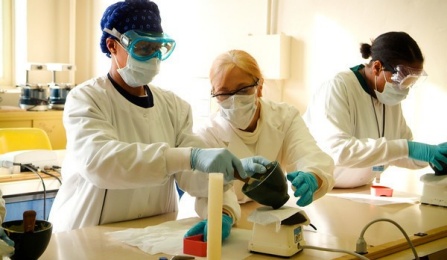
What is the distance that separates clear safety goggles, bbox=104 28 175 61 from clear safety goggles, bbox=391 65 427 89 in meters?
1.18

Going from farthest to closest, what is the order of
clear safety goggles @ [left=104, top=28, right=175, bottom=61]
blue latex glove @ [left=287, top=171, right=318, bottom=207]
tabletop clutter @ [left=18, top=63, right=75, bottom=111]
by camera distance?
tabletop clutter @ [left=18, top=63, right=75, bottom=111] → clear safety goggles @ [left=104, top=28, right=175, bottom=61] → blue latex glove @ [left=287, top=171, right=318, bottom=207]

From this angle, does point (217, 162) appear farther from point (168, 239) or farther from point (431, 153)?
point (431, 153)

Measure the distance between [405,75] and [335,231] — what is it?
1031mm

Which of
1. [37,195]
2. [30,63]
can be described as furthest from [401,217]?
[30,63]

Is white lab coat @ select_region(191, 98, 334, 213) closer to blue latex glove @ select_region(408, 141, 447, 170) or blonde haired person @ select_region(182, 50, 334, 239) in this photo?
blonde haired person @ select_region(182, 50, 334, 239)

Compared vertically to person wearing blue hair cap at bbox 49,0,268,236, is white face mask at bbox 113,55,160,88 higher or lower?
higher

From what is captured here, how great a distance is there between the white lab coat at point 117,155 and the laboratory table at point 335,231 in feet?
0.25

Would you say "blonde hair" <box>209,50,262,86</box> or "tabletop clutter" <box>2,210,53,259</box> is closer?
"tabletop clutter" <box>2,210,53,259</box>

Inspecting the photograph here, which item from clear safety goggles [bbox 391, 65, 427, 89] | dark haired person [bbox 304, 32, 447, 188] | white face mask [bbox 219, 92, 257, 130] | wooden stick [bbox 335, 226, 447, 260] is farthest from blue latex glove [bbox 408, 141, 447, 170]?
white face mask [bbox 219, 92, 257, 130]

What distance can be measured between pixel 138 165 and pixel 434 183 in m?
1.46

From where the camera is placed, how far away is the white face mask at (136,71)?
2.03m

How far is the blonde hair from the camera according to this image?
7.14 feet

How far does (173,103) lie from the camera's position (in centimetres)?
220

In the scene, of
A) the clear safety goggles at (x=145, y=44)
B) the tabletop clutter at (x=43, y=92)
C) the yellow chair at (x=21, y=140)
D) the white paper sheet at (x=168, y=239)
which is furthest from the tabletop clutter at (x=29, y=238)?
the tabletop clutter at (x=43, y=92)
